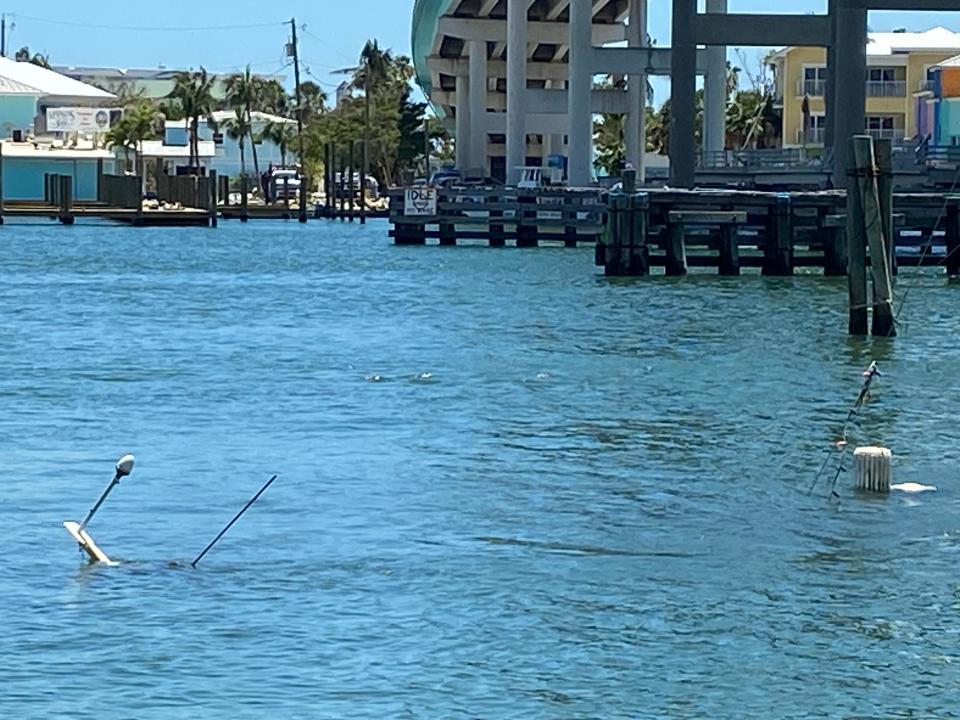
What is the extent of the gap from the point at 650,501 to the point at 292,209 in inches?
4028

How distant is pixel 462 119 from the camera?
11244 cm

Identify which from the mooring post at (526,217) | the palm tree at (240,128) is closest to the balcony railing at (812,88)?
the mooring post at (526,217)

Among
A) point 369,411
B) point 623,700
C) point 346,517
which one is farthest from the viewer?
point 369,411

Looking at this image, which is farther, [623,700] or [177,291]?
[177,291]

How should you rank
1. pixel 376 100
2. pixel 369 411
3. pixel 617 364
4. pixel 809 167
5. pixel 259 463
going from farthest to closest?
pixel 376 100, pixel 809 167, pixel 617 364, pixel 369 411, pixel 259 463

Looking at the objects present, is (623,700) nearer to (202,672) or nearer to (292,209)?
(202,672)

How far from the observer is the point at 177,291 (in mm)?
46781

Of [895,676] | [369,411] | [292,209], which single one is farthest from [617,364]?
[292,209]

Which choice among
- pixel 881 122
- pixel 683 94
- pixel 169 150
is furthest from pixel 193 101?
pixel 683 94

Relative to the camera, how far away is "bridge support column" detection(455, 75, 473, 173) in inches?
4348

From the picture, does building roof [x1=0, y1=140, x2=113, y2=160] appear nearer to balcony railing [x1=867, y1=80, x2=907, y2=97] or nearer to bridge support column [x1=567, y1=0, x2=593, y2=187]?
balcony railing [x1=867, y1=80, x2=907, y2=97]

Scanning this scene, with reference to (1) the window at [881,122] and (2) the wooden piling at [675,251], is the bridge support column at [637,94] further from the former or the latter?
(2) the wooden piling at [675,251]

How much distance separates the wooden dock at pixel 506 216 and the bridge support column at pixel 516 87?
1817cm

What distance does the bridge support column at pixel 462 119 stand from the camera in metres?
110
